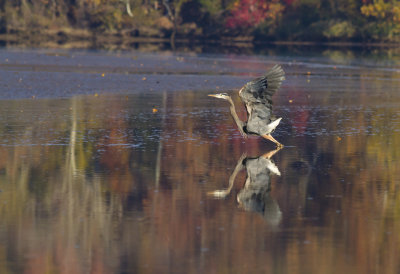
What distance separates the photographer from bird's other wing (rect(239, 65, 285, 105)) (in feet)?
45.3

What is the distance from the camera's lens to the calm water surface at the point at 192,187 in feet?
25.8

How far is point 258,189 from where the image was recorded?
10930 millimetres

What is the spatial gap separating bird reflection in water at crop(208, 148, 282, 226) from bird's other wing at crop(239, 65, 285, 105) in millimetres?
797

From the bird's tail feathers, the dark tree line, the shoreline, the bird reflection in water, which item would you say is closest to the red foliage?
the dark tree line

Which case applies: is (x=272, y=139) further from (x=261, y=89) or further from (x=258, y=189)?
(x=258, y=189)

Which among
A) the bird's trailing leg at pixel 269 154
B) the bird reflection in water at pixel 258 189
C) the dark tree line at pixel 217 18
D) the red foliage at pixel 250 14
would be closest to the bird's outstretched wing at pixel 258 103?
the bird's trailing leg at pixel 269 154

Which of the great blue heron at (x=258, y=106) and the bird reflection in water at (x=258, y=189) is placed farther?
the great blue heron at (x=258, y=106)

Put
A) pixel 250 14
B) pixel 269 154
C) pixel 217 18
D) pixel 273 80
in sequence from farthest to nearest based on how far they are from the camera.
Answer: pixel 217 18, pixel 250 14, pixel 273 80, pixel 269 154

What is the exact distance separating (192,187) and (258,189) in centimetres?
75

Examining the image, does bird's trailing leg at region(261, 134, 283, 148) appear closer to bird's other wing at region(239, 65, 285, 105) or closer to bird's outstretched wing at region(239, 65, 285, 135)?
bird's outstretched wing at region(239, 65, 285, 135)

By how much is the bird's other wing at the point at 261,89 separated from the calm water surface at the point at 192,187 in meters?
0.78

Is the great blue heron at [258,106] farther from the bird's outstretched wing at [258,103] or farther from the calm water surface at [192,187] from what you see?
the calm water surface at [192,187]

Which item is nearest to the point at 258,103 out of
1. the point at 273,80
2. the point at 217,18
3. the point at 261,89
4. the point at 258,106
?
the point at 258,106

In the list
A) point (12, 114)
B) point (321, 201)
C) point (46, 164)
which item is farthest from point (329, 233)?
point (12, 114)
